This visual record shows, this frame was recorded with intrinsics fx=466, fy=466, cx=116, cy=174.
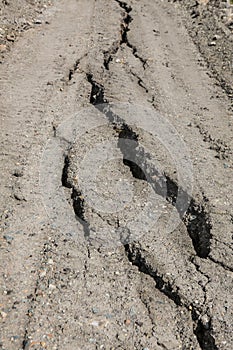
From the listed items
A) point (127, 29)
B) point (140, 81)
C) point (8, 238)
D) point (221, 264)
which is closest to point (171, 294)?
point (221, 264)

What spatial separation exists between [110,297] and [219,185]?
125cm

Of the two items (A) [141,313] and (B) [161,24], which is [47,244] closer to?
(A) [141,313]

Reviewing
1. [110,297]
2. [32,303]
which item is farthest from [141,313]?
[32,303]

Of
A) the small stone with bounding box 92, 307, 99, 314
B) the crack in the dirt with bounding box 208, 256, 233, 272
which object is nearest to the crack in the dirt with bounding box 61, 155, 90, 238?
the small stone with bounding box 92, 307, 99, 314

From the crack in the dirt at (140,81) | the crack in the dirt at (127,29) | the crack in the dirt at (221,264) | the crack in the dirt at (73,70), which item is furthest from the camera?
the crack in the dirt at (127,29)

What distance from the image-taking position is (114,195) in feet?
11.2

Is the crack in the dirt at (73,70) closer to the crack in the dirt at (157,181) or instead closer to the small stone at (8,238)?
the crack in the dirt at (157,181)

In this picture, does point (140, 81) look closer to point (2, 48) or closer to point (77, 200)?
point (2, 48)

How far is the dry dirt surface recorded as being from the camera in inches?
99.2

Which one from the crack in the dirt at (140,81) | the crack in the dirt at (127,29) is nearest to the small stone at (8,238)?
the crack in the dirt at (140,81)

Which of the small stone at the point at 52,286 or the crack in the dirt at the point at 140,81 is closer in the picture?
the small stone at the point at 52,286

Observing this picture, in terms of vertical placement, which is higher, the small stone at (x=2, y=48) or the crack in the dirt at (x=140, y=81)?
the crack in the dirt at (x=140, y=81)

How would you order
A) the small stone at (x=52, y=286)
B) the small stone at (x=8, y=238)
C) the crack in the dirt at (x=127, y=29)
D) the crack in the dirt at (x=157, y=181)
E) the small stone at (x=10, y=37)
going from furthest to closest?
the small stone at (x=10, y=37) → the crack in the dirt at (x=127, y=29) → the crack in the dirt at (x=157, y=181) → the small stone at (x=8, y=238) → the small stone at (x=52, y=286)

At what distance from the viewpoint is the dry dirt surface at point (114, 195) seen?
99.2 inches
